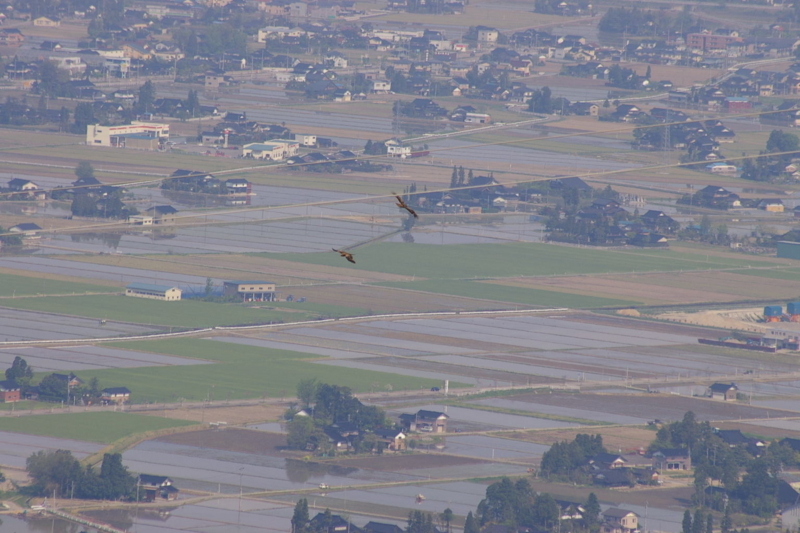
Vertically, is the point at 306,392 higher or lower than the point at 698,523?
higher

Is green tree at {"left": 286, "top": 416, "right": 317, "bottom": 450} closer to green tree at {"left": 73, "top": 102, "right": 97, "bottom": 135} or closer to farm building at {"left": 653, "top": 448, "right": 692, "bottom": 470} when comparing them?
farm building at {"left": 653, "top": 448, "right": 692, "bottom": 470}

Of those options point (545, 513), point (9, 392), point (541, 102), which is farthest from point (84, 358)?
point (541, 102)

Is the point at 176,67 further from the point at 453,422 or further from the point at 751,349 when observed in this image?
the point at 453,422

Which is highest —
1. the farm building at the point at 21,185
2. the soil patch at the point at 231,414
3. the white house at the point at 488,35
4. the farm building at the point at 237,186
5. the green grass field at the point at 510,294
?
the white house at the point at 488,35

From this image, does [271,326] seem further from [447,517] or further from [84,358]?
[447,517]

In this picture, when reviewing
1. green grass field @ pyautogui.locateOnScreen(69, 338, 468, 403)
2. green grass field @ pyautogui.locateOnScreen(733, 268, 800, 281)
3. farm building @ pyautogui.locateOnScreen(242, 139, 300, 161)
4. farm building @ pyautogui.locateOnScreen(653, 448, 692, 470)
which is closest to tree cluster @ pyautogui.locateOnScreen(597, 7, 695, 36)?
farm building @ pyautogui.locateOnScreen(242, 139, 300, 161)

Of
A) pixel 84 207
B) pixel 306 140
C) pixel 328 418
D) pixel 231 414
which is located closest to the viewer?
pixel 328 418

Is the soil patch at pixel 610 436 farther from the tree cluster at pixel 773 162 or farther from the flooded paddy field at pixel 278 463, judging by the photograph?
the tree cluster at pixel 773 162

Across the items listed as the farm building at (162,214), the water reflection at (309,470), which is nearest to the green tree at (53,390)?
the water reflection at (309,470)
